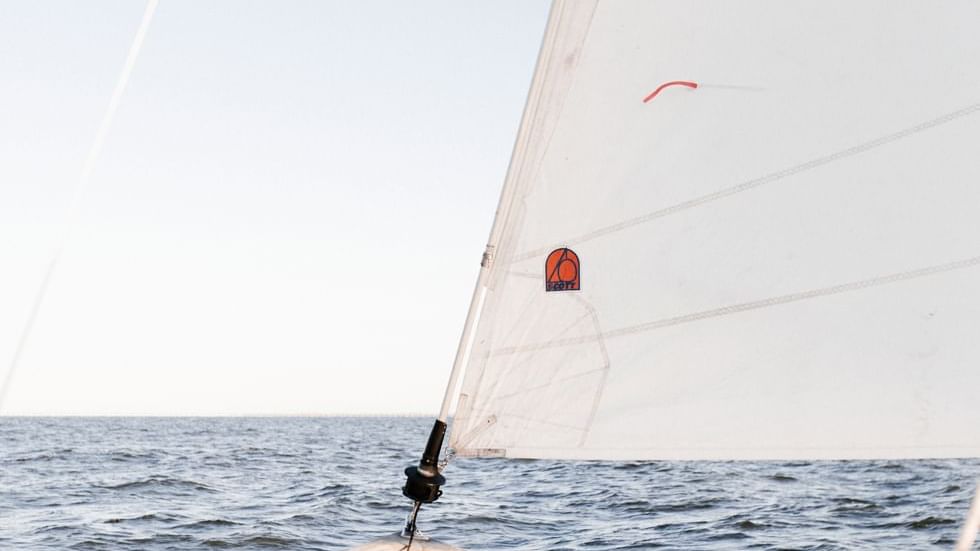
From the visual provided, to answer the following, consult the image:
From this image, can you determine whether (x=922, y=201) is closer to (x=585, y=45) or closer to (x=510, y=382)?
(x=585, y=45)

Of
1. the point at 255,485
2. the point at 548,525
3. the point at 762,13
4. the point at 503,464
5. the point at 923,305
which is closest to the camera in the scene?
the point at 923,305

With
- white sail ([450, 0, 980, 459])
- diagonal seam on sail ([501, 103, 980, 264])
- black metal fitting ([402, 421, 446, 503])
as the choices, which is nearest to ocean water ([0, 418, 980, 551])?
black metal fitting ([402, 421, 446, 503])

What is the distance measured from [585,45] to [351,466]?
17787 mm

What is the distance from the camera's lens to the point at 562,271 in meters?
2.80

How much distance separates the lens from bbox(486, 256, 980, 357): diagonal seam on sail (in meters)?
2.50

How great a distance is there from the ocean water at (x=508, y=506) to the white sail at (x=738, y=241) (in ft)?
20.1

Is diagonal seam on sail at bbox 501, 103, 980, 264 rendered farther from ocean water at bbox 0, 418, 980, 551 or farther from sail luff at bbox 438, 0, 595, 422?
ocean water at bbox 0, 418, 980, 551

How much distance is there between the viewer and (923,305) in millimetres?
2498

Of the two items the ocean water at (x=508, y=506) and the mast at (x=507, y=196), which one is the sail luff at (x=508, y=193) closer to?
the mast at (x=507, y=196)

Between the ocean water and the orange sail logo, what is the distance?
20.3 feet

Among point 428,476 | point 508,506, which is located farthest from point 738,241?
point 508,506

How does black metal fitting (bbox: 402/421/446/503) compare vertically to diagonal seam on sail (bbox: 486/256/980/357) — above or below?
below

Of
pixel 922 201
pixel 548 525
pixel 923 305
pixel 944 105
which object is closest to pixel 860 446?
pixel 923 305

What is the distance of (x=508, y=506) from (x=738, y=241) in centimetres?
959
